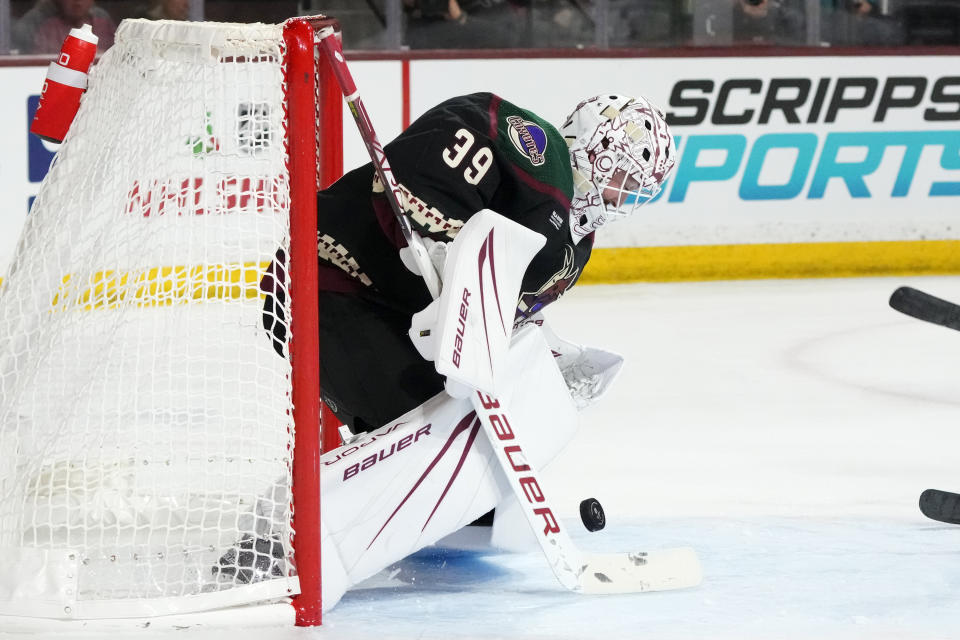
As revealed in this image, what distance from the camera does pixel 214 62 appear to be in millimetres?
1880

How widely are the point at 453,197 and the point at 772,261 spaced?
366 centimetres

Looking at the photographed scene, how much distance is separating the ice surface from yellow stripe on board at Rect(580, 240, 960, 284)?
346mm

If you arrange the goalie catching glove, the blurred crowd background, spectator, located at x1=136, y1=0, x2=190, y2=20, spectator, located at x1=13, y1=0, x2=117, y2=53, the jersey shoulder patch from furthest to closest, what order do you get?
1. the blurred crowd background
2. spectator, located at x1=136, y1=0, x2=190, y2=20
3. spectator, located at x1=13, y1=0, x2=117, y2=53
4. the goalie catching glove
5. the jersey shoulder patch

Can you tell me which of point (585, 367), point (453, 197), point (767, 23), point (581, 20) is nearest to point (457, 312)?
point (453, 197)

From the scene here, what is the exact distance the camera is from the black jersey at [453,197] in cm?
204

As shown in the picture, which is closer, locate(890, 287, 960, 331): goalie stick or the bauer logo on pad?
the bauer logo on pad

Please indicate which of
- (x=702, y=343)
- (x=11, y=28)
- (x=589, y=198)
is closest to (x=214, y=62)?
(x=589, y=198)

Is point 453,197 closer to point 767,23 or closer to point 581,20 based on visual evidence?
point 581,20

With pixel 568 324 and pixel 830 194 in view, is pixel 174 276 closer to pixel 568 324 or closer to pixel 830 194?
pixel 568 324

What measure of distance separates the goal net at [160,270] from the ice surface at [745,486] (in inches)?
6.1

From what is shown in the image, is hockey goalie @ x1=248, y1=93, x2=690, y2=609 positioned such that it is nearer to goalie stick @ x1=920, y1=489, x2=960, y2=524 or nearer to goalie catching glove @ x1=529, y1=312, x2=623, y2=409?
goalie catching glove @ x1=529, y1=312, x2=623, y2=409

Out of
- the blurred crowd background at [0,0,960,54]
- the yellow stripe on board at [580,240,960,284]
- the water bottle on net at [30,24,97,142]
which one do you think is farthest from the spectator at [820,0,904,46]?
the water bottle on net at [30,24,97,142]

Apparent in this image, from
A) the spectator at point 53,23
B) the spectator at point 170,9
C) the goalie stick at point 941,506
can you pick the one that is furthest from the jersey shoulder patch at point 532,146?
the spectator at point 170,9

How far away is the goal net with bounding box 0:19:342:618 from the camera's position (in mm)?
1867
